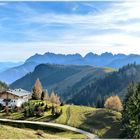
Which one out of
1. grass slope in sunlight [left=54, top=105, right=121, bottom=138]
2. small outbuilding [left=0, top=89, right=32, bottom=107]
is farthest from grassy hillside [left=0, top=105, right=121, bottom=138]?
small outbuilding [left=0, top=89, right=32, bottom=107]

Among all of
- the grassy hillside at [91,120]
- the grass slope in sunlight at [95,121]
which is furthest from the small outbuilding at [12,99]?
the grass slope in sunlight at [95,121]

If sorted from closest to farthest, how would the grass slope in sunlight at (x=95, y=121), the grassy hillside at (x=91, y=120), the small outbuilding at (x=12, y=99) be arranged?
the grass slope in sunlight at (x=95, y=121), the grassy hillside at (x=91, y=120), the small outbuilding at (x=12, y=99)

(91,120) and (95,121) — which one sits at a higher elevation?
(91,120)

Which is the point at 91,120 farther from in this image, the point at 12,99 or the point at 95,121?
the point at 12,99

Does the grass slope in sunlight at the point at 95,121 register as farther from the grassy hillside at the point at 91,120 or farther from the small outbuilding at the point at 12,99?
the small outbuilding at the point at 12,99

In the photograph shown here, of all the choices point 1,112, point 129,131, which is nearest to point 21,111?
point 1,112

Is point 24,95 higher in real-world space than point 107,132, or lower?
higher

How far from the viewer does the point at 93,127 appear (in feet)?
345

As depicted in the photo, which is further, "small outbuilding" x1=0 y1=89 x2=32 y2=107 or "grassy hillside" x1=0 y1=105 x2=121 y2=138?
"small outbuilding" x1=0 y1=89 x2=32 y2=107

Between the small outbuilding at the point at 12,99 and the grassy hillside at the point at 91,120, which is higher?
the small outbuilding at the point at 12,99

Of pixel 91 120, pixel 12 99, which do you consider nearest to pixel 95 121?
pixel 91 120

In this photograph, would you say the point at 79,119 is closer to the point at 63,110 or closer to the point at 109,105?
the point at 63,110

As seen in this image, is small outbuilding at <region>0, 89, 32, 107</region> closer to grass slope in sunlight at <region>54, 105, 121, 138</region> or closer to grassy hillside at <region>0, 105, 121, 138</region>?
grassy hillside at <region>0, 105, 121, 138</region>

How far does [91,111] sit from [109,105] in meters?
50.8
